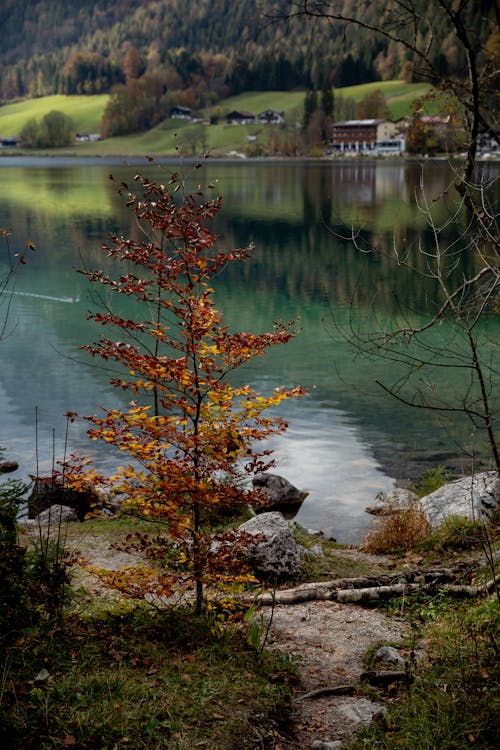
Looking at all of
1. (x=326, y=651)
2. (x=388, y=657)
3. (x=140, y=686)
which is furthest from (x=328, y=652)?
(x=140, y=686)

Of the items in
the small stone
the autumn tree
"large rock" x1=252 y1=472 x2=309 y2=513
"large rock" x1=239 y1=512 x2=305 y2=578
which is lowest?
"large rock" x1=252 y1=472 x2=309 y2=513

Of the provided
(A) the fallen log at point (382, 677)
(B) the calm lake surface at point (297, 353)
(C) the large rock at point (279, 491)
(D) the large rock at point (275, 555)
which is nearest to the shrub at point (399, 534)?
(B) the calm lake surface at point (297, 353)

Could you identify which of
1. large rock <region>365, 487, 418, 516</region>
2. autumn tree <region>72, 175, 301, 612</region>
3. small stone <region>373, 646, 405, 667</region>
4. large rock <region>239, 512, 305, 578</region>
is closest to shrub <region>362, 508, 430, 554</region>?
large rock <region>365, 487, 418, 516</region>

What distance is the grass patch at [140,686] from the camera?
5926mm

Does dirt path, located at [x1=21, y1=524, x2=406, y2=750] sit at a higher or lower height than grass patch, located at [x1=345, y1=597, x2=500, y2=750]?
lower

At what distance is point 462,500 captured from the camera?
13844mm

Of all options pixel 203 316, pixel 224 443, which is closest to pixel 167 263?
pixel 203 316

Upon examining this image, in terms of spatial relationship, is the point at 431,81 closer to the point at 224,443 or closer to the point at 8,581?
the point at 224,443

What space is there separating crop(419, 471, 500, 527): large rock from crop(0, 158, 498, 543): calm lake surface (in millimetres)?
650

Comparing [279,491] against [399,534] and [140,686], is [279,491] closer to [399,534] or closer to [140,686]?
[399,534]

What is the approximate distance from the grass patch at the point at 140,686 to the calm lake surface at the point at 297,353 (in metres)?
2.29

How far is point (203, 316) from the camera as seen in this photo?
28.0 ft

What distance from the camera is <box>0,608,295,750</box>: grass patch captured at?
19.4 feet

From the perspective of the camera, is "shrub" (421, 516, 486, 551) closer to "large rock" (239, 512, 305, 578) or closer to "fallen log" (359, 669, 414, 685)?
"large rock" (239, 512, 305, 578)
